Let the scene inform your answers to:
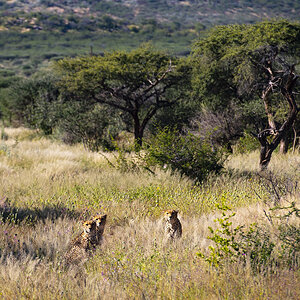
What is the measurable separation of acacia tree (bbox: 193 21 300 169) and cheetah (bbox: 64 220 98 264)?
1013cm

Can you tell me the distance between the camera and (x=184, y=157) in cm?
816

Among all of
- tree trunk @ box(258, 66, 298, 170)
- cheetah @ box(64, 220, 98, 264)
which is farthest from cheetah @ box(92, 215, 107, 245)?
tree trunk @ box(258, 66, 298, 170)

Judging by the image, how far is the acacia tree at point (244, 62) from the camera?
14.3 metres

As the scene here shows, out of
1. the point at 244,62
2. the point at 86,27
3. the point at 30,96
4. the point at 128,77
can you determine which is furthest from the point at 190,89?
the point at 86,27

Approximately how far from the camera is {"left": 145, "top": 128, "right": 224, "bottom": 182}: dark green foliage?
26.6 ft

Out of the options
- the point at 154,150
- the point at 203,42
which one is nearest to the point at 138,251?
the point at 154,150

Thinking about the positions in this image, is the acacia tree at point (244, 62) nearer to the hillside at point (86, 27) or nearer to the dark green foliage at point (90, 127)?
the dark green foliage at point (90, 127)

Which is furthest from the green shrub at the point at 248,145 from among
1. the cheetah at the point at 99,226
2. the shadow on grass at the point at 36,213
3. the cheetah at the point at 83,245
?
the cheetah at the point at 83,245

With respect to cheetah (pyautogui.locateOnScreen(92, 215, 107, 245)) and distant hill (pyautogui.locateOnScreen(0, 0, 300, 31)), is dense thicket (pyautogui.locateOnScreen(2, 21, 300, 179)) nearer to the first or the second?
cheetah (pyautogui.locateOnScreen(92, 215, 107, 245))

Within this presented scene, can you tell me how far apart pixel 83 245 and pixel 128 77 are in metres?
15.9

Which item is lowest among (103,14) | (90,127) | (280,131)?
(90,127)

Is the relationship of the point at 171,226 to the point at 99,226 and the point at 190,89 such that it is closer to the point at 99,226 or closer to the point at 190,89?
the point at 99,226

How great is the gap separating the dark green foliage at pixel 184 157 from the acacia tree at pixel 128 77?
30.8 ft

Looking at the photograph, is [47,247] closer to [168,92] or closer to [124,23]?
[168,92]
